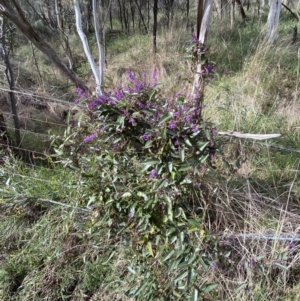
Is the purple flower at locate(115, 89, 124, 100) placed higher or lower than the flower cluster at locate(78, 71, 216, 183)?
higher

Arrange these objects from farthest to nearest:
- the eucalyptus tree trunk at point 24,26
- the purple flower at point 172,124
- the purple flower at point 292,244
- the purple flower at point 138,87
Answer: the eucalyptus tree trunk at point 24,26
the purple flower at point 292,244
the purple flower at point 138,87
the purple flower at point 172,124

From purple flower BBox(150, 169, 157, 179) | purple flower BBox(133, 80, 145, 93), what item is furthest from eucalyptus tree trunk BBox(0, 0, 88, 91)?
purple flower BBox(150, 169, 157, 179)

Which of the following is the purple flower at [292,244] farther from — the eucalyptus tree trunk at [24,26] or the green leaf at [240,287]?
the eucalyptus tree trunk at [24,26]

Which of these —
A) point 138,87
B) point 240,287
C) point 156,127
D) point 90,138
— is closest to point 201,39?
point 138,87

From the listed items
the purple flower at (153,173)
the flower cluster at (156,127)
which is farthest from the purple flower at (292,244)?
the purple flower at (153,173)

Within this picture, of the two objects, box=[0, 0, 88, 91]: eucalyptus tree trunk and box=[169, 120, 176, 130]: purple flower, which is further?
box=[0, 0, 88, 91]: eucalyptus tree trunk

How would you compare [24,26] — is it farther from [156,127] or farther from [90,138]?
[156,127]

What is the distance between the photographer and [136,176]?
1700 millimetres

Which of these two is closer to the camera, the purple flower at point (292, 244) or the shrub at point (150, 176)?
the shrub at point (150, 176)

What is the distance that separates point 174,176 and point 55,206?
101cm

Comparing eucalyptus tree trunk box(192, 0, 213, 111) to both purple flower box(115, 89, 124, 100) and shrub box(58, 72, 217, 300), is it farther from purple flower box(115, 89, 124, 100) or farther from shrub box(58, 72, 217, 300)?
purple flower box(115, 89, 124, 100)

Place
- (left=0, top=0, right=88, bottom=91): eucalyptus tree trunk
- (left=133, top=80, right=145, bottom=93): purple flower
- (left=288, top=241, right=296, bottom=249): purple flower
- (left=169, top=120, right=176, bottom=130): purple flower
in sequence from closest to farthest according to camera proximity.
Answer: (left=169, top=120, right=176, bottom=130): purple flower → (left=133, top=80, right=145, bottom=93): purple flower → (left=288, top=241, right=296, bottom=249): purple flower → (left=0, top=0, right=88, bottom=91): eucalyptus tree trunk

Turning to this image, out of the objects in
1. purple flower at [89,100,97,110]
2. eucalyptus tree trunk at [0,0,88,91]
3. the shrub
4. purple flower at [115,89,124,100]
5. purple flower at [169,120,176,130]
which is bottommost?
the shrub

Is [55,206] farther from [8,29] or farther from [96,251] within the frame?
[8,29]
